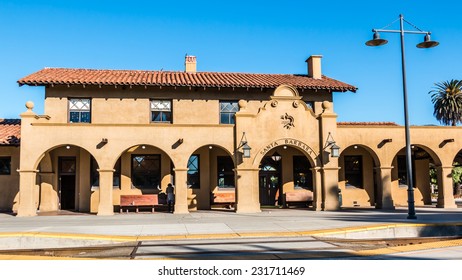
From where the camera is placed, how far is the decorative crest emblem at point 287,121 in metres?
22.2

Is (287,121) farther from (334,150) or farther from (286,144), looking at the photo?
(334,150)

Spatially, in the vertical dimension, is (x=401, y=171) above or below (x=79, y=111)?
below

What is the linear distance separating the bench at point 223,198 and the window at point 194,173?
3.46ft

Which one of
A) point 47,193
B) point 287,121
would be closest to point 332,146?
point 287,121

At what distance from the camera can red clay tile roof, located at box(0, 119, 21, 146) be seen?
74.8 ft

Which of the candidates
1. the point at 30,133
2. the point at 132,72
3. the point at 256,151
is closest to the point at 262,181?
the point at 256,151

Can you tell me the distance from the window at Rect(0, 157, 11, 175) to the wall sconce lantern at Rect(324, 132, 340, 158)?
54.9 ft

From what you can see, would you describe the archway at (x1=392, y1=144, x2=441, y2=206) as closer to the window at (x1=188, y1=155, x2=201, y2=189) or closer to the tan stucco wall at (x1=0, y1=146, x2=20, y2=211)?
the window at (x1=188, y1=155, x2=201, y2=189)

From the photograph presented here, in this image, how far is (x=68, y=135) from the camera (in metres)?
20.9

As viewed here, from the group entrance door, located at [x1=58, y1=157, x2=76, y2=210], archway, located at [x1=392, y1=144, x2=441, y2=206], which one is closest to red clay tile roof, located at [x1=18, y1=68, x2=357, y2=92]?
entrance door, located at [x1=58, y1=157, x2=76, y2=210]

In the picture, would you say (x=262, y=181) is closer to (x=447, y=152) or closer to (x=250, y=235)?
(x=447, y=152)

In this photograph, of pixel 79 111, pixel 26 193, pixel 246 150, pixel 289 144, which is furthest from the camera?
pixel 79 111

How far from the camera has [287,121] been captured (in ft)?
72.9

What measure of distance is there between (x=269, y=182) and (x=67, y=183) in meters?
11.4
